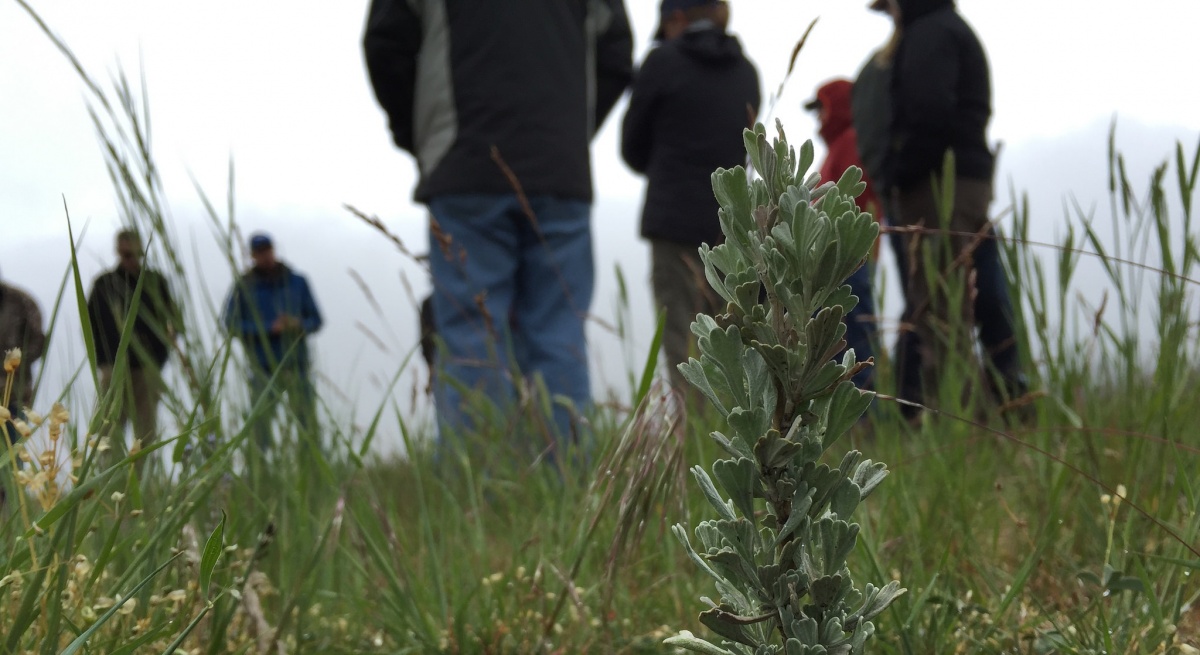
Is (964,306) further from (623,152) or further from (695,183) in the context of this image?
(623,152)

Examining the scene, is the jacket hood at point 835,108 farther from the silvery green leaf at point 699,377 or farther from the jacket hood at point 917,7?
A: the silvery green leaf at point 699,377

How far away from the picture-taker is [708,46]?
4.21 meters

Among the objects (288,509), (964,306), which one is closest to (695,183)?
(964,306)

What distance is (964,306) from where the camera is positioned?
5.55ft

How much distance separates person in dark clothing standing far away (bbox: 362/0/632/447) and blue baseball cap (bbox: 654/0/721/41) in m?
1.01

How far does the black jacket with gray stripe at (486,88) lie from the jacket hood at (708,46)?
86cm

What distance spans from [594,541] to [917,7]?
3.22 meters

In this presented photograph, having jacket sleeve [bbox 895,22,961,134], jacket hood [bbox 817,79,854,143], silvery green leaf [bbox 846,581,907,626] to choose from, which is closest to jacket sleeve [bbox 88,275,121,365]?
silvery green leaf [bbox 846,581,907,626]

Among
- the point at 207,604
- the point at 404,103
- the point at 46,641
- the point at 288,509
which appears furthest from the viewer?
the point at 404,103

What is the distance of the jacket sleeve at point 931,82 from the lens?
3662mm

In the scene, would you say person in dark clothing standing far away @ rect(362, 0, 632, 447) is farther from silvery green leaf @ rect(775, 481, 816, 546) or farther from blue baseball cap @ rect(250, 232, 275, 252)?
blue baseball cap @ rect(250, 232, 275, 252)

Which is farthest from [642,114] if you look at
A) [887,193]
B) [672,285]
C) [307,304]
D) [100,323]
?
[307,304]

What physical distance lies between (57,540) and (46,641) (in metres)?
0.08

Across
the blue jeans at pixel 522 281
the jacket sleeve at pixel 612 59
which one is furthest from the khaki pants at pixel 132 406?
the jacket sleeve at pixel 612 59
